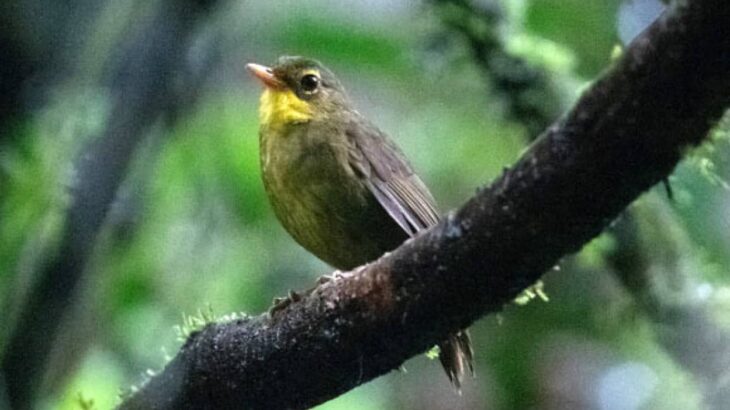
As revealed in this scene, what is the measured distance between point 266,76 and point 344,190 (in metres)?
0.58

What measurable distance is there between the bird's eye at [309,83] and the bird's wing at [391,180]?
290 mm

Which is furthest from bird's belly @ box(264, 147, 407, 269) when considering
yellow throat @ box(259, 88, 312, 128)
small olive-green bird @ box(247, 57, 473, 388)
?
yellow throat @ box(259, 88, 312, 128)

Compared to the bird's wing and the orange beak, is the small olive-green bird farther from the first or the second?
the orange beak

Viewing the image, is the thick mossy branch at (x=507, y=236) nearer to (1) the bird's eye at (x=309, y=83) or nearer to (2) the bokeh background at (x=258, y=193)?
(2) the bokeh background at (x=258, y=193)

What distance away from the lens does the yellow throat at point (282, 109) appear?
3523mm

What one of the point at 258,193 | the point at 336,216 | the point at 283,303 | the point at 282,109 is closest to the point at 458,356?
the point at 336,216

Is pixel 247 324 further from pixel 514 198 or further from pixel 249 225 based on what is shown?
pixel 249 225

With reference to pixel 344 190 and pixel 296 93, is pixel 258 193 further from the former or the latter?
pixel 344 190

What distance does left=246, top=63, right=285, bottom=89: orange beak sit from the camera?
3.64 meters

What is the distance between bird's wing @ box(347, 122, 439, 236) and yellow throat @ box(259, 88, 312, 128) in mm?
184

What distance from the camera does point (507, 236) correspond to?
190 centimetres

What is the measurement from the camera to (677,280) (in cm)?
381

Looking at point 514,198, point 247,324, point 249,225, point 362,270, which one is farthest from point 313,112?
point 514,198

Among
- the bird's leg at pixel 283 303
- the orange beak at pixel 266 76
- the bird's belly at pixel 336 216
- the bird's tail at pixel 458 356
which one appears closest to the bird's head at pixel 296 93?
the orange beak at pixel 266 76
